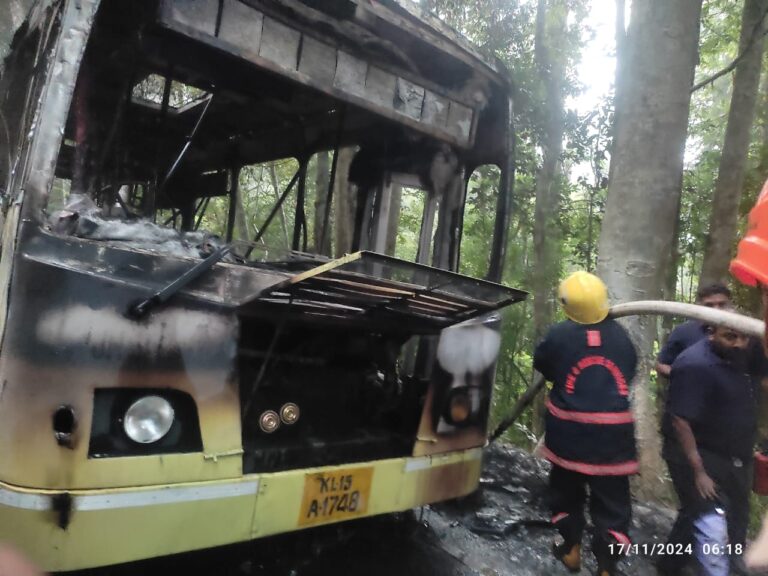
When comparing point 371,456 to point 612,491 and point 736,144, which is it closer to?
point 612,491

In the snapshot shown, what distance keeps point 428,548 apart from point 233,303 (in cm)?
174

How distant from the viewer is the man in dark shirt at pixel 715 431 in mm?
2500

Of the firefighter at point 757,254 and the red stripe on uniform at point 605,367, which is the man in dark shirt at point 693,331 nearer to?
the red stripe on uniform at point 605,367

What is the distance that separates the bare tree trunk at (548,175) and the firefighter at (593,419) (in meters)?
5.04

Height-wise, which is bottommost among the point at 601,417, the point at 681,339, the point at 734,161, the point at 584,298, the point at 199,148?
the point at 601,417

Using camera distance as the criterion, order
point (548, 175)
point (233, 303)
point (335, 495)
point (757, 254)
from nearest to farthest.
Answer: point (757, 254), point (233, 303), point (335, 495), point (548, 175)

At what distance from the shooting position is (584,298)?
2580 millimetres

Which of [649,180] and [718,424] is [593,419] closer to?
[718,424]

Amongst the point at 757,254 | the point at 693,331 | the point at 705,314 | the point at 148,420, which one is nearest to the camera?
the point at 757,254

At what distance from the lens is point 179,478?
6.15 ft

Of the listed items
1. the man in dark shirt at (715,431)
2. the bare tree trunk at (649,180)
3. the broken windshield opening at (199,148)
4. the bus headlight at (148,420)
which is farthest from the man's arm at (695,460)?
the bus headlight at (148,420)

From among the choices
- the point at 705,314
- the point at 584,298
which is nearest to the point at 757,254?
the point at 705,314

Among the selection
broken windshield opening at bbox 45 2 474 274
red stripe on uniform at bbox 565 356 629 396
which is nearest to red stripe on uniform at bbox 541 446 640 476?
red stripe on uniform at bbox 565 356 629 396

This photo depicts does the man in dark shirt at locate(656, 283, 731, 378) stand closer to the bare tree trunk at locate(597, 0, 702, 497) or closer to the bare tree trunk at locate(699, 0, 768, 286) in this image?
the bare tree trunk at locate(597, 0, 702, 497)
